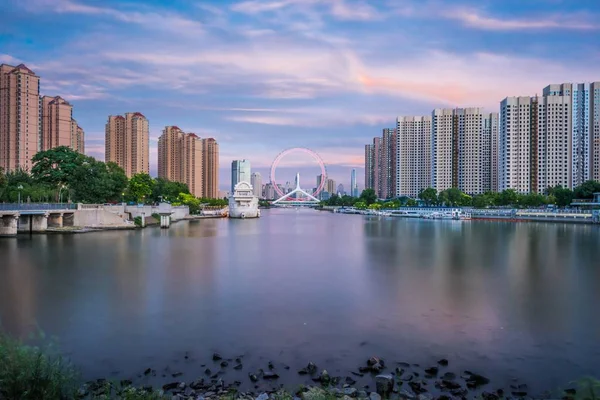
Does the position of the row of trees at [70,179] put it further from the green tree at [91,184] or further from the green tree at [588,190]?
the green tree at [588,190]

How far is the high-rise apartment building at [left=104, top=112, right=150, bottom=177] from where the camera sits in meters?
79.3

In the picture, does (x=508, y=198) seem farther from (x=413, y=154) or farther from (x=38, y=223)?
(x=38, y=223)

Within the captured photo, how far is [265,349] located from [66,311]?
19.8ft

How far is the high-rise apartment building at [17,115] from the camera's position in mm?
55594

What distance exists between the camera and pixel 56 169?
41719mm

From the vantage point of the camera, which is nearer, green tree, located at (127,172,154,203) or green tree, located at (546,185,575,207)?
green tree, located at (127,172,154,203)

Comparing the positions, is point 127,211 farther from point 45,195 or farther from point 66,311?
point 66,311

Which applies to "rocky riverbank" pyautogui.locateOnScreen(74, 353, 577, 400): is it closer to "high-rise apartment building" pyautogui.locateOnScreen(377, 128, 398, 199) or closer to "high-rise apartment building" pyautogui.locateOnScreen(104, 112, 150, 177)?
"high-rise apartment building" pyautogui.locateOnScreen(104, 112, 150, 177)

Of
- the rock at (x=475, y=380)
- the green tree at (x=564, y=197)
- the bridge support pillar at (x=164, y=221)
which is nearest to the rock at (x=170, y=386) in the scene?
the rock at (x=475, y=380)

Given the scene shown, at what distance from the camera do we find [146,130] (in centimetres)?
8212

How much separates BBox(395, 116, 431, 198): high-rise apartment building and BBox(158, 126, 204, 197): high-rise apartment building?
152 feet

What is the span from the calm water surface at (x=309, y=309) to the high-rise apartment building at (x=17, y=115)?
39.8 metres

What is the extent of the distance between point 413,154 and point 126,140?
6239cm

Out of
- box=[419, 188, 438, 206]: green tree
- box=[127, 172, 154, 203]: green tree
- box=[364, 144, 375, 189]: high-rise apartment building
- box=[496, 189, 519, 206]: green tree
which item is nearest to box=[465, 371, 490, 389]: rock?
box=[127, 172, 154, 203]: green tree
